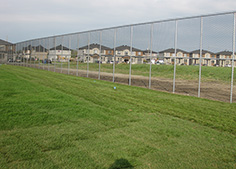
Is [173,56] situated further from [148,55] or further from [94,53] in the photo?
[94,53]

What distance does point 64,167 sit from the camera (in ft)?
11.2

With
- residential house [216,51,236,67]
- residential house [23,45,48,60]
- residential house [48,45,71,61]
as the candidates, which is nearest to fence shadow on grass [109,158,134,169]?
Result: residential house [216,51,236,67]

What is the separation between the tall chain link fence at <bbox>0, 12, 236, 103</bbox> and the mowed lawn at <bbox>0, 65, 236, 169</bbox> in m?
3.05

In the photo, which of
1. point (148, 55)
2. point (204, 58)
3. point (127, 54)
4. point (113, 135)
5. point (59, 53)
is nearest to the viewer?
point (113, 135)

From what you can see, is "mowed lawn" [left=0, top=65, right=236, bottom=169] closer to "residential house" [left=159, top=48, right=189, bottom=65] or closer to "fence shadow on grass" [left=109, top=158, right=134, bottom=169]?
"fence shadow on grass" [left=109, top=158, right=134, bottom=169]

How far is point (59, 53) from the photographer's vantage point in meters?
26.5

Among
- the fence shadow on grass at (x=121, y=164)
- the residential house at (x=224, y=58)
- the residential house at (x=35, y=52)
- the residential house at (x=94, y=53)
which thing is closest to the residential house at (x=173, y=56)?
the residential house at (x=224, y=58)

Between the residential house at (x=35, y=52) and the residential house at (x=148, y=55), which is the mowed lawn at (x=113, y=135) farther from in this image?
the residential house at (x=35, y=52)

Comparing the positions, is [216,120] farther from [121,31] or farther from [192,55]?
[121,31]

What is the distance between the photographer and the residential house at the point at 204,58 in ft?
33.5

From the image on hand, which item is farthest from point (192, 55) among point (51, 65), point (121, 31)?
point (51, 65)

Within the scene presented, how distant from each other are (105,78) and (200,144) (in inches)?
562

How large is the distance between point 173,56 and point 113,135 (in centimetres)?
779

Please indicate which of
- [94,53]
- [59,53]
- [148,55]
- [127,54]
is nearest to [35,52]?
[59,53]
